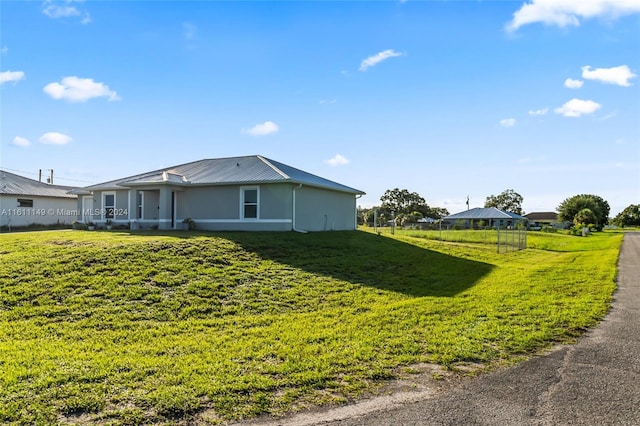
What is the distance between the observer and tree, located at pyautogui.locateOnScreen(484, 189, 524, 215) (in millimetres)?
108125

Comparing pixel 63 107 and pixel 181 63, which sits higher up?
pixel 181 63

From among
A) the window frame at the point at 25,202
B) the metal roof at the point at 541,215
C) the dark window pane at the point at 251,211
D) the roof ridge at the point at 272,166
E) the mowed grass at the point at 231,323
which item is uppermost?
the roof ridge at the point at 272,166

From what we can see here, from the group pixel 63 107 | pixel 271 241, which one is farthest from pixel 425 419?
pixel 63 107

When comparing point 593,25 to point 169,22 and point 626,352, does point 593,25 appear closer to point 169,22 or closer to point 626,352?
point 626,352

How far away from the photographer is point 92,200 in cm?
2483

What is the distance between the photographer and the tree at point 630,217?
98188mm

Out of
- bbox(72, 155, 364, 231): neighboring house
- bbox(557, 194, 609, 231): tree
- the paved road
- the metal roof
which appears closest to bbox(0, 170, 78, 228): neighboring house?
bbox(72, 155, 364, 231): neighboring house

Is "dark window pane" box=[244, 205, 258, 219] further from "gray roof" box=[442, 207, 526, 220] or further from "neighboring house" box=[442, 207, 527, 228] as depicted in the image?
"gray roof" box=[442, 207, 526, 220]

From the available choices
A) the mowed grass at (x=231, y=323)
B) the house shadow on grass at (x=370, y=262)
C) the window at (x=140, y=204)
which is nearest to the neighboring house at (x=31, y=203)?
the window at (x=140, y=204)

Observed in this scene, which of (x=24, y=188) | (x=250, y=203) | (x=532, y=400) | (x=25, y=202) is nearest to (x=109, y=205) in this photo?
(x=250, y=203)

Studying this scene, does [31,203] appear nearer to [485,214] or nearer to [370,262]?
[370,262]

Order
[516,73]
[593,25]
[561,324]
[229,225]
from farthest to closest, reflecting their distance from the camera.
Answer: [229,225], [516,73], [593,25], [561,324]

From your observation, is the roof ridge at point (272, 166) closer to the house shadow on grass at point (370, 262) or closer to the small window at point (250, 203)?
the small window at point (250, 203)

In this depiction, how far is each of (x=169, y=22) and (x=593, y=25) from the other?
40.7 ft
